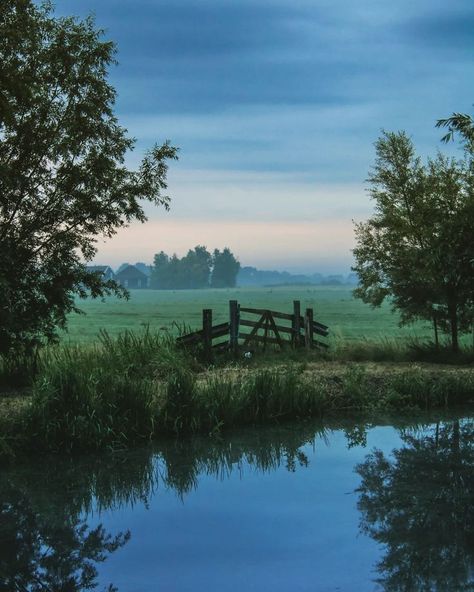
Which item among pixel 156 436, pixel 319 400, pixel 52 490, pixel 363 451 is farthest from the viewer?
pixel 319 400

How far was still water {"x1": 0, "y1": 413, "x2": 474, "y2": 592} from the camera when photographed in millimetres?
5539

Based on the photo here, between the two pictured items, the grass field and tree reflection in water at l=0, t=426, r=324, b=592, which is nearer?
tree reflection in water at l=0, t=426, r=324, b=592

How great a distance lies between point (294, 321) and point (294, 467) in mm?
12513

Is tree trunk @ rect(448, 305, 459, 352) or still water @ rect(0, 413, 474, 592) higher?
tree trunk @ rect(448, 305, 459, 352)

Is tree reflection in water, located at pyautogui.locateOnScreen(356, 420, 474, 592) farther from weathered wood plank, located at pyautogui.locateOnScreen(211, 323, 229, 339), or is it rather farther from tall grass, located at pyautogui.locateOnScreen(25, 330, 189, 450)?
weathered wood plank, located at pyautogui.locateOnScreen(211, 323, 229, 339)

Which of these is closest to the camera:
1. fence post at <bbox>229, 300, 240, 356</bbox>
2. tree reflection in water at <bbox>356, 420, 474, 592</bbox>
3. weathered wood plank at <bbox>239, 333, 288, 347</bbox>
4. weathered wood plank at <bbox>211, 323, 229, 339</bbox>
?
tree reflection in water at <bbox>356, 420, 474, 592</bbox>

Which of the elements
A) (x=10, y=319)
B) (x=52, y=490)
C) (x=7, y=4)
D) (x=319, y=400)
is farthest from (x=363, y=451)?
(x=7, y=4)

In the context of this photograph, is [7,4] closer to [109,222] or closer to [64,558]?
[109,222]

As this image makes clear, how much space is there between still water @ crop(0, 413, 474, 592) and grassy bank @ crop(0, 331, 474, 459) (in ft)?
1.90

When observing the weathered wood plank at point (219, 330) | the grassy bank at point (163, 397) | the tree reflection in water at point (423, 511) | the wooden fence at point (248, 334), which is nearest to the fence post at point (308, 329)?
the wooden fence at point (248, 334)

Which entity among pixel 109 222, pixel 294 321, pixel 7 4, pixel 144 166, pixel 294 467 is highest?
pixel 7 4

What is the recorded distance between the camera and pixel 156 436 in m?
10.9

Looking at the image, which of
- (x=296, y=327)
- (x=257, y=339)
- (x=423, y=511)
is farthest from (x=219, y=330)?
(x=423, y=511)

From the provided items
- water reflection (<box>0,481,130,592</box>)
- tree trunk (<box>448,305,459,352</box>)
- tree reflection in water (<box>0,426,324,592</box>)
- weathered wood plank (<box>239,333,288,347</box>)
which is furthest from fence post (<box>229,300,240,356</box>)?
water reflection (<box>0,481,130,592</box>)
